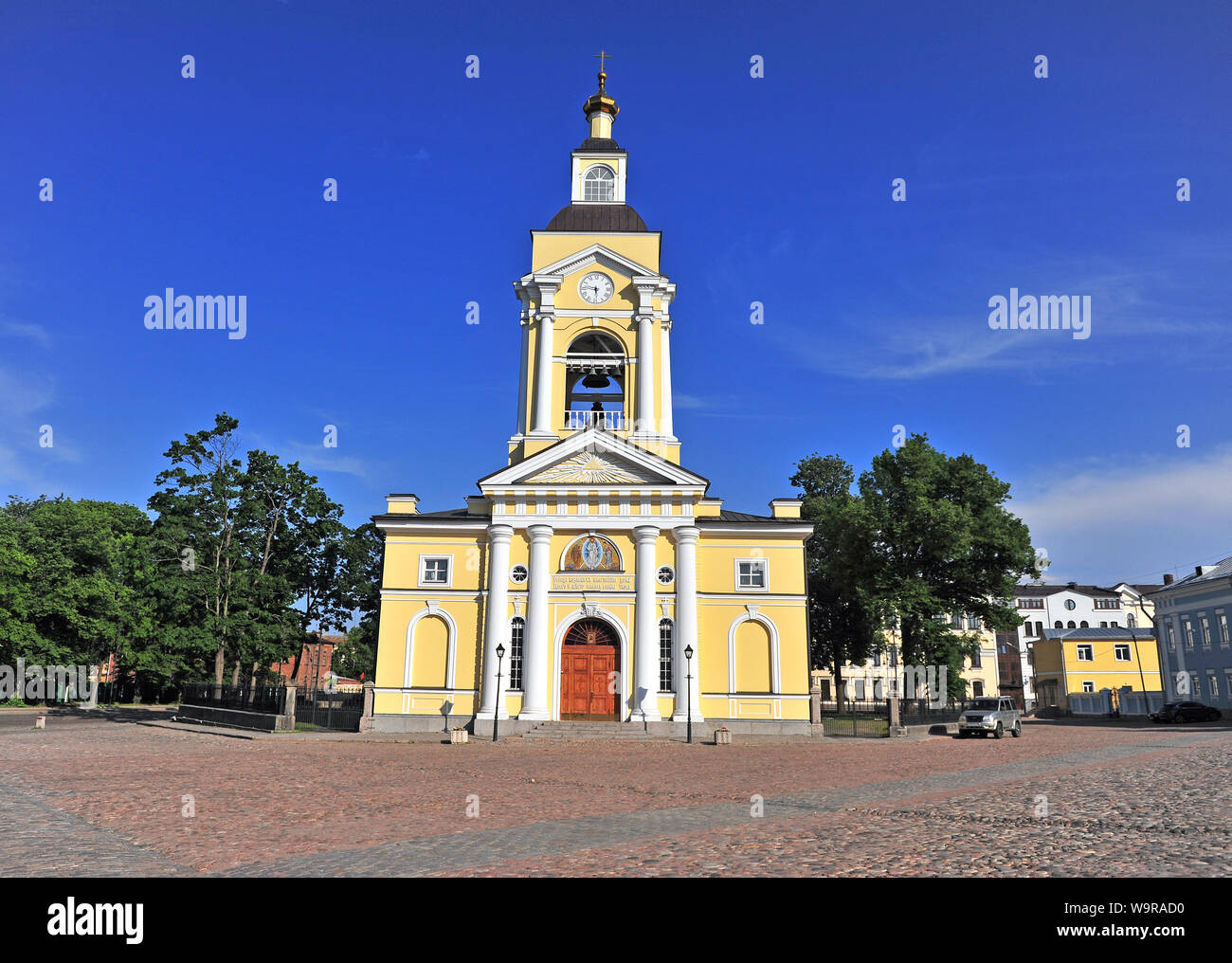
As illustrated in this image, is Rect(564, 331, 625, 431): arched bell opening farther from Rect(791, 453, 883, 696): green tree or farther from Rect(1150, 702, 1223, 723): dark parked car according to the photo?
Rect(1150, 702, 1223, 723): dark parked car

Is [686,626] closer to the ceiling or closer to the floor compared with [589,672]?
closer to the ceiling

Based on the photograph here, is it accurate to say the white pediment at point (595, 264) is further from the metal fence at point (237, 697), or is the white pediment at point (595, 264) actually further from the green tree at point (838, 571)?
the metal fence at point (237, 697)

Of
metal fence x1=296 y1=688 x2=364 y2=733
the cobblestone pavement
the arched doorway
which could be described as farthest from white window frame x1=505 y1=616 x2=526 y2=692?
the cobblestone pavement

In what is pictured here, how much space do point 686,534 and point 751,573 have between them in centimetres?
327

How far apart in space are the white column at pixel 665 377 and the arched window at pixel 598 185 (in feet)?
24.6

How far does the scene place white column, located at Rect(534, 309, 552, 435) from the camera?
36125 mm

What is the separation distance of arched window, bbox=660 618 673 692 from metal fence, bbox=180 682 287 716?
48.5 ft

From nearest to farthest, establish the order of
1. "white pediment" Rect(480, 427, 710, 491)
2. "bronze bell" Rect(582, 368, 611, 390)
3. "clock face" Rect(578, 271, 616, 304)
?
"white pediment" Rect(480, 427, 710, 491) < "clock face" Rect(578, 271, 616, 304) < "bronze bell" Rect(582, 368, 611, 390)

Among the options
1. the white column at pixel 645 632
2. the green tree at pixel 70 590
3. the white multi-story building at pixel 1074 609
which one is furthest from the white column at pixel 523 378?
the white multi-story building at pixel 1074 609

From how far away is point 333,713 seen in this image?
34.2 meters

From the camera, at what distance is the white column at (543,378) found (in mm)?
36125

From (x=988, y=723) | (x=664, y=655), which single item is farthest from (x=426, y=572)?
(x=988, y=723)

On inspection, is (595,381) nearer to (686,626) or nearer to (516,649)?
(686,626)
